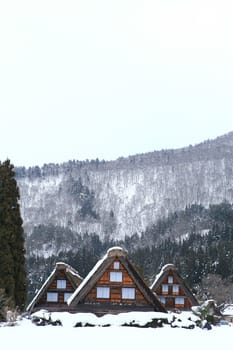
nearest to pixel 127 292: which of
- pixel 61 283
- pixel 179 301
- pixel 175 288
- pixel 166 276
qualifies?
pixel 61 283

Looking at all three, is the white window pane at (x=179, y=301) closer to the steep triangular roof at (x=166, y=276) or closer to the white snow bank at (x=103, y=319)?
the steep triangular roof at (x=166, y=276)

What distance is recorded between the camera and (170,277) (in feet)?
175

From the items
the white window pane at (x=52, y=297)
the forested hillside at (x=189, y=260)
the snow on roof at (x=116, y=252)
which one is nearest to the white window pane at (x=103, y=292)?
the snow on roof at (x=116, y=252)

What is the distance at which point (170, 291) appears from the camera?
5325 centimetres

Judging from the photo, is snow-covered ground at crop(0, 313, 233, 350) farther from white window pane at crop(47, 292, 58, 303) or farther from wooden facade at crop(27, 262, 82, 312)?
white window pane at crop(47, 292, 58, 303)

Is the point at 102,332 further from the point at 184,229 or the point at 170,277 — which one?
the point at 184,229

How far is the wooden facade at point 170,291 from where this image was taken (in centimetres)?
5269

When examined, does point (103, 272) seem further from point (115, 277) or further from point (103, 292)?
point (103, 292)

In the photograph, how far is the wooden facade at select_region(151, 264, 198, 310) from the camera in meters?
52.7

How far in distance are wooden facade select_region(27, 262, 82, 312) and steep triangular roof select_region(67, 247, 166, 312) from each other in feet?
A: 40.3

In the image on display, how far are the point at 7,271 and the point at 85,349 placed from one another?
17830mm

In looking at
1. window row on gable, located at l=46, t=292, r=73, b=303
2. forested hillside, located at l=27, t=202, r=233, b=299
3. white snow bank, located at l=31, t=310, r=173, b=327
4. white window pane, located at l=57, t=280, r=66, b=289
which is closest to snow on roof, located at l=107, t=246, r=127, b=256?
white snow bank, located at l=31, t=310, r=173, b=327

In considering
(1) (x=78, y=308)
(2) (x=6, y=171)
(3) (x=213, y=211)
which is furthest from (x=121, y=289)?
(3) (x=213, y=211)

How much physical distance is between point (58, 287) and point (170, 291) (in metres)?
12.8
